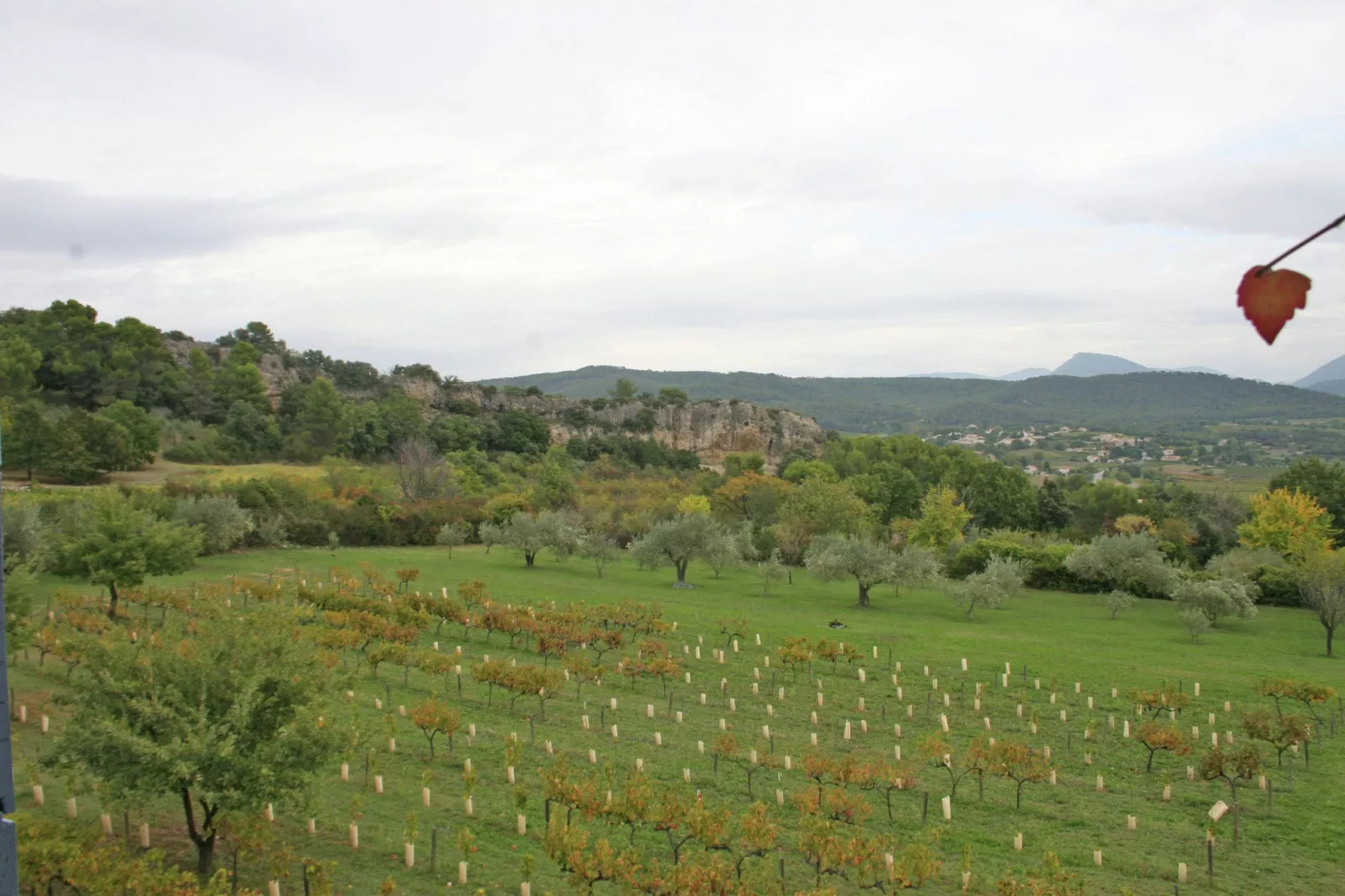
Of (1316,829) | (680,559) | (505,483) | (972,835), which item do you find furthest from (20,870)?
(505,483)

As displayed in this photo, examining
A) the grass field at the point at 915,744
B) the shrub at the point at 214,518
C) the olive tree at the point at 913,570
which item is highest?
the shrub at the point at 214,518

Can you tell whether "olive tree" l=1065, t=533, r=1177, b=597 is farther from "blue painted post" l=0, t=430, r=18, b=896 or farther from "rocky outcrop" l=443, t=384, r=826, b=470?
"rocky outcrop" l=443, t=384, r=826, b=470

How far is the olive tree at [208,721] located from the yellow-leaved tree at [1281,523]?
50.1 m

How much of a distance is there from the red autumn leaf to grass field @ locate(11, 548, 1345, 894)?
13.1 metres

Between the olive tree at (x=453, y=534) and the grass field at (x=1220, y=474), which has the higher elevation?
the grass field at (x=1220, y=474)

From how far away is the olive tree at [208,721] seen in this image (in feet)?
36.3

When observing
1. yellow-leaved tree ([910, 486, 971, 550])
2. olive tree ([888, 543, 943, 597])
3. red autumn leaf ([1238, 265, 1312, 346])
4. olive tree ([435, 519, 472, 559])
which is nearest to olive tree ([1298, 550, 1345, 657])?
olive tree ([888, 543, 943, 597])

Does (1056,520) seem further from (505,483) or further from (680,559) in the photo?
(505,483)

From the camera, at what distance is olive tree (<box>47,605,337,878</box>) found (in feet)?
36.3

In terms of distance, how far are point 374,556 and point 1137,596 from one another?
3832 centimetres

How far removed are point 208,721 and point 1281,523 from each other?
175 feet

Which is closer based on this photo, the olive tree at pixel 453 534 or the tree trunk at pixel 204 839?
the tree trunk at pixel 204 839

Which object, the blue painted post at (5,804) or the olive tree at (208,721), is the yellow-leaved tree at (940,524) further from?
the blue painted post at (5,804)

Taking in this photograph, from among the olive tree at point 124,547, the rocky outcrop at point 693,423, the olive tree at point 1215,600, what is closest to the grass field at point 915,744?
the olive tree at point 1215,600
